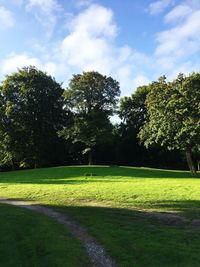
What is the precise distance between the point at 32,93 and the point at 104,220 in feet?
174

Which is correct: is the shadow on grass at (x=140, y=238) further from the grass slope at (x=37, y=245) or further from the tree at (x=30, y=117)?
the tree at (x=30, y=117)

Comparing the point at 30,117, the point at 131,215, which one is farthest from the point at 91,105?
the point at 131,215

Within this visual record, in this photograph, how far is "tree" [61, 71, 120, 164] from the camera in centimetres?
6203

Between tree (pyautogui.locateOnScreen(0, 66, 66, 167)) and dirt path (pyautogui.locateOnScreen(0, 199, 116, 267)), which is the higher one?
tree (pyautogui.locateOnScreen(0, 66, 66, 167))

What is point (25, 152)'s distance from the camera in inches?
2680

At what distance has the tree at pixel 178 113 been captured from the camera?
144 feet

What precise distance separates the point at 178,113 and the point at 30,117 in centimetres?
3192

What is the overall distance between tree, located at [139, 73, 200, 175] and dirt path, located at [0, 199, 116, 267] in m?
23.6


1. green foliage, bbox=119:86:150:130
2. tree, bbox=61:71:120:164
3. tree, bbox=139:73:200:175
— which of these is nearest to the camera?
tree, bbox=139:73:200:175

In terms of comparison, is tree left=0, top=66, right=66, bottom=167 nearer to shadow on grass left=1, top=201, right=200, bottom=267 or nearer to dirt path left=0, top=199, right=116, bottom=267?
dirt path left=0, top=199, right=116, bottom=267

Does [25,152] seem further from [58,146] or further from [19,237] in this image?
[19,237]

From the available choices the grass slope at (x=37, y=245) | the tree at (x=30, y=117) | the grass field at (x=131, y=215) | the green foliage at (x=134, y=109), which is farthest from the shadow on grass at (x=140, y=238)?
Result: the green foliage at (x=134, y=109)

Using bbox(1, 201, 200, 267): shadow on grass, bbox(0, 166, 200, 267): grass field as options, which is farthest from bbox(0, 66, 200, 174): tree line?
bbox(1, 201, 200, 267): shadow on grass

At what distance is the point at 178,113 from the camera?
45.4 m
